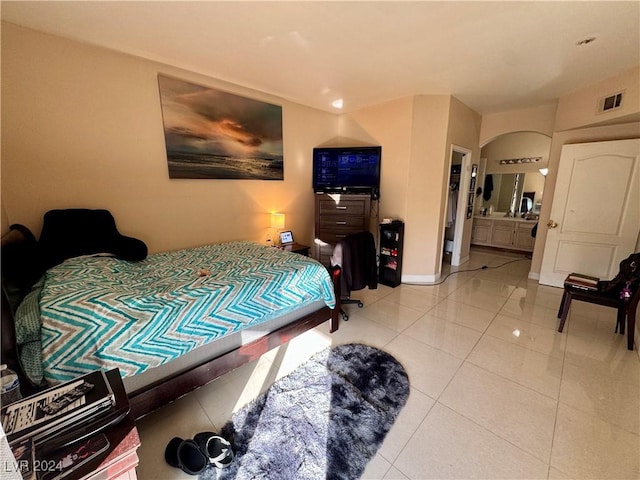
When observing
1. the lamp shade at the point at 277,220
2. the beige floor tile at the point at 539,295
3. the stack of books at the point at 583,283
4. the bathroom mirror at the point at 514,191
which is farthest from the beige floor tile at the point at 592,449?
the bathroom mirror at the point at 514,191

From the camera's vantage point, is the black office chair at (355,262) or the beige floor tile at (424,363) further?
the black office chair at (355,262)

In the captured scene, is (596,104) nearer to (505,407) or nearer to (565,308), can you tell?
(565,308)

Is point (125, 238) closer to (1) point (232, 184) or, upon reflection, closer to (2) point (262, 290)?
(1) point (232, 184)

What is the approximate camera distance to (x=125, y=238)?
243cm

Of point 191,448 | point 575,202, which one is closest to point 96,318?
point 191,448

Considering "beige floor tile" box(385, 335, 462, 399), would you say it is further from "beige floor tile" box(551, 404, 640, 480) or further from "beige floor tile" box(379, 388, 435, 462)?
"beige floor tile" box(551, 404, 640, 480)

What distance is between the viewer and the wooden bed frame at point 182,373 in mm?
1152

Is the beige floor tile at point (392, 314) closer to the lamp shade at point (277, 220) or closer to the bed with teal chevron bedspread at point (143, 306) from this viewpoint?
the bed with teal chevron bedspread at point (143, 306)

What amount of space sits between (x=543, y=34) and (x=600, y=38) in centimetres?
51

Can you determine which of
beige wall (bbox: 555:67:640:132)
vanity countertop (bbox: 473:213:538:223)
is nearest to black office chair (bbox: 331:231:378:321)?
beige wall (bbox: 555:67:640:132)

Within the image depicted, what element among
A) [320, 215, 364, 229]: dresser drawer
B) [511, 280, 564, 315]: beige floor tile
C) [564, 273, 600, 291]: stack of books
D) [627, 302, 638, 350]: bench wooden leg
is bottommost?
[511, 280, 564, 315]: beige floor tile

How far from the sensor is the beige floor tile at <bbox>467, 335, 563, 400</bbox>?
1859 mm

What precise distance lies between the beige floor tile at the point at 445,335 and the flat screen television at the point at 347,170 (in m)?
1.97

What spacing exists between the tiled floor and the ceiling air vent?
90.5 inches
